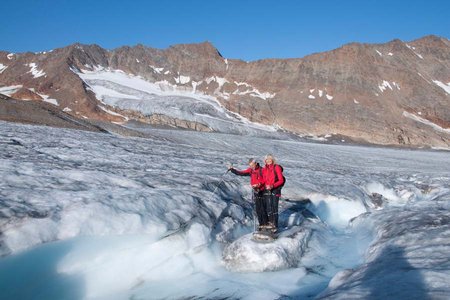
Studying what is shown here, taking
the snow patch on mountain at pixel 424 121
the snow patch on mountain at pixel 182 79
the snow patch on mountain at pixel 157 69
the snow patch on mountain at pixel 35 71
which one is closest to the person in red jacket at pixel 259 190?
the snow patch on mountain at pixel 424 121

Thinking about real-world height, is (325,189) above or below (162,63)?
below

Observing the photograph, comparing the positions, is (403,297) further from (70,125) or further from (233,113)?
(233,113)

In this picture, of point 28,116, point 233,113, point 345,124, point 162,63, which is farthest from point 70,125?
point 162,63

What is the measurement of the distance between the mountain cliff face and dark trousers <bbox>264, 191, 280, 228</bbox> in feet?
255

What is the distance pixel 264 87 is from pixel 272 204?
353 ft

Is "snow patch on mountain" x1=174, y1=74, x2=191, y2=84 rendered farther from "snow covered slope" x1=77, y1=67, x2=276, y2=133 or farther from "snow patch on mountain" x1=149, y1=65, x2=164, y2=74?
"snow patch on mountain" x1=149, y1=65, x2=164, y2=74

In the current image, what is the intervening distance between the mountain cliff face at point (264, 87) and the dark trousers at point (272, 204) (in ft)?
255

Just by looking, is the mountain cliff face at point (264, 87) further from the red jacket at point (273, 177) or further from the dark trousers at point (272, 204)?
the red jacket at point (273, 177)

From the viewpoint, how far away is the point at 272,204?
9.63 meters

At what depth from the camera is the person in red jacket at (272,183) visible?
9422 millimetres

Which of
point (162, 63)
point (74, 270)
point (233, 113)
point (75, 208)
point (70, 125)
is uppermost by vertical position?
point (162, 63)

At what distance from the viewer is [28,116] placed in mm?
34938

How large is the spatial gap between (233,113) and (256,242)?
306 feet

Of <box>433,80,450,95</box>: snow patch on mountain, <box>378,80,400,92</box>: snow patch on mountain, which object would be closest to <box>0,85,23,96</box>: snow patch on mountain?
<box>378,80,400,92</box>: snow patch on mountain
